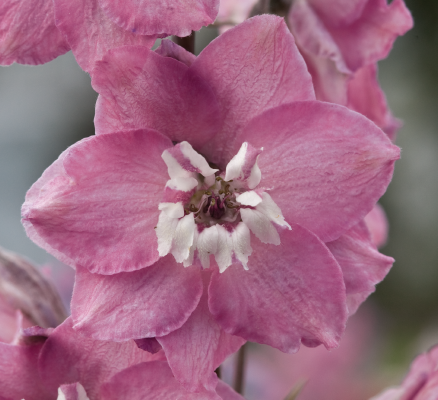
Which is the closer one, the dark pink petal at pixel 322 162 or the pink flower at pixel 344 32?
the dark pink petal at pixel 322 162

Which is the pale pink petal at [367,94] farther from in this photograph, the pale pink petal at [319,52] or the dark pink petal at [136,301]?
the dark pink petal at [136,301]

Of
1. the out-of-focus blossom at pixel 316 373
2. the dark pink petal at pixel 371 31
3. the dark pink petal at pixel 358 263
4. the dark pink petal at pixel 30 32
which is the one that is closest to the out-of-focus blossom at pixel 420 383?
the dark pink petal at pixel 358 263

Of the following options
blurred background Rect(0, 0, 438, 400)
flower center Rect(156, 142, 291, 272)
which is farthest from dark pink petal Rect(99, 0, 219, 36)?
blurred background Rect(0, 0, 438, 400)

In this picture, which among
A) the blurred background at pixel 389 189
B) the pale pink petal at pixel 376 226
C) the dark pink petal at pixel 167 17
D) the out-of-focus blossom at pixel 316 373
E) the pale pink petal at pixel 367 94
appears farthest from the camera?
the blurred background at pixel 389 189

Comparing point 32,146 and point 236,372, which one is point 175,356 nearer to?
point 236,372

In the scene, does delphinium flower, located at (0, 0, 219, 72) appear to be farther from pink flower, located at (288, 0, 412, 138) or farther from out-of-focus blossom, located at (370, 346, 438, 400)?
out-of-focus blossom, located at (370, 346, 438, 400)

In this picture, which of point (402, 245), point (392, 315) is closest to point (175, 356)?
point (392, 315)

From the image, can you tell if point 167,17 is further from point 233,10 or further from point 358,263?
point 233,10
